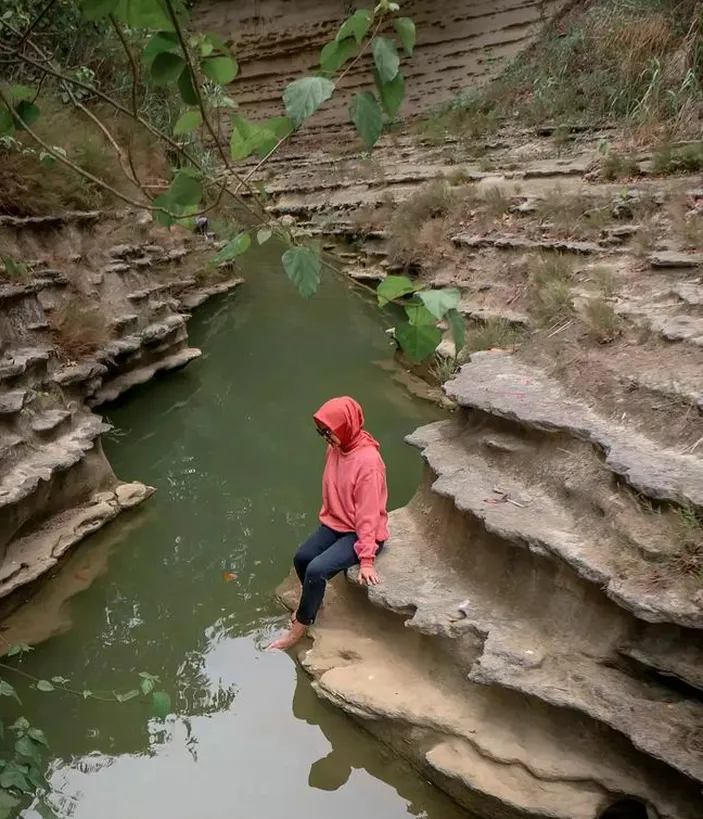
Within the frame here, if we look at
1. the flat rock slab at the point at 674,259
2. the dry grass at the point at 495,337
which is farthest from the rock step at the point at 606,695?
the flat rock slab at the point at 674,259

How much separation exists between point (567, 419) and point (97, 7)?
319 centimetres

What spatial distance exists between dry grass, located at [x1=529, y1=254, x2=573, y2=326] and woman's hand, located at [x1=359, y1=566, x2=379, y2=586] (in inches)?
103

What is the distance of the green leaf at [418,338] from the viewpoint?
1404mm

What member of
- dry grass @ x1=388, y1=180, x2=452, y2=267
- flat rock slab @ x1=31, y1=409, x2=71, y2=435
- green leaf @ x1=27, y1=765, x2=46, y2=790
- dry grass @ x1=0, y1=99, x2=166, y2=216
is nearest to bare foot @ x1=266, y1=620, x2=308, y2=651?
green leaf @ x1=27, y1=765, x2=46, y2=790

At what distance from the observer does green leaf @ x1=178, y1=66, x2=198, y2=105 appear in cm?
146

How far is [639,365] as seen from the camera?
4375mm

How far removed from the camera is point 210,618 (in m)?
4.29

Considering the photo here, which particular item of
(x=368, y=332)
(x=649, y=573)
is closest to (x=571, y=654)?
(x=649, y=573)

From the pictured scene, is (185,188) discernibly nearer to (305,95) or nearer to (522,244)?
(305,95)

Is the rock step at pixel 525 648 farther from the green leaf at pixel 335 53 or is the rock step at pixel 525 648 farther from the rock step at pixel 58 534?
the green leaf at pixel 335 53

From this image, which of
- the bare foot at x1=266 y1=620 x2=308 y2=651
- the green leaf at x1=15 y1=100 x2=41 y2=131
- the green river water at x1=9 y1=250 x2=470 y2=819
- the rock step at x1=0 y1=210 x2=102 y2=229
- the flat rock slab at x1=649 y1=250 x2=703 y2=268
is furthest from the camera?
the rock step at x1=0 y1=210 x2=102 y2=229

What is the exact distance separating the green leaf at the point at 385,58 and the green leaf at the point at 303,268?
0.34 m

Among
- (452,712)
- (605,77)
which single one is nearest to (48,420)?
(452,712)

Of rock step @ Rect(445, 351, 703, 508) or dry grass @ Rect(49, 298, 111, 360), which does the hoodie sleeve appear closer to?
rock step @ Rect(445, 351, 703, 508)
